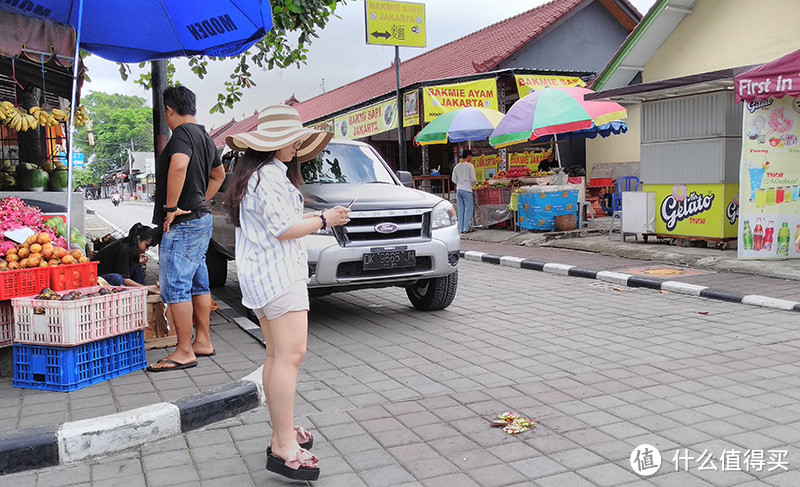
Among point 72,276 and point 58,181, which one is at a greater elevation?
point 58,181

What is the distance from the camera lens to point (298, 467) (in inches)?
126

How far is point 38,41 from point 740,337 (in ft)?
21.5

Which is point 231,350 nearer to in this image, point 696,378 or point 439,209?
point 439,209

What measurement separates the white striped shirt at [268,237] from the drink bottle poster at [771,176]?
832 centimetres

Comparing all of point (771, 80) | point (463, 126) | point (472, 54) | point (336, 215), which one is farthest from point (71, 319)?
point (472, 54)

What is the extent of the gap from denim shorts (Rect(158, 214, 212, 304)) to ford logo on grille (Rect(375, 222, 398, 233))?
5.64 ft

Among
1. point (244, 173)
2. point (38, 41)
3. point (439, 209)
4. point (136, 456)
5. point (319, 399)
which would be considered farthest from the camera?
point (439, 209)

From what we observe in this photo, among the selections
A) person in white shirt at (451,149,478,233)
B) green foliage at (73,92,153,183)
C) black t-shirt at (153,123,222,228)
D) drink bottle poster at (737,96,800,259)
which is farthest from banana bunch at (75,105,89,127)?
green foliage at (73,92,153,183)

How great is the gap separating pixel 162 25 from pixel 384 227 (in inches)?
123

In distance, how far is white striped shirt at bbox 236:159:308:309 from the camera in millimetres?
3205

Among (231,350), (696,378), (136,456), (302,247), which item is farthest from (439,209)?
(136,456)

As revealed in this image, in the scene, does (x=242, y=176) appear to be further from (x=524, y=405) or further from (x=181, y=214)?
(x=524, y=405)

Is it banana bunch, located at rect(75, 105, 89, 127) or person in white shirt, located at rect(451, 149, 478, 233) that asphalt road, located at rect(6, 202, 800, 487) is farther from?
person in white shirt, located at rect(451, 149, 478, 233)

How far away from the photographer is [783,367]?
5.02m
